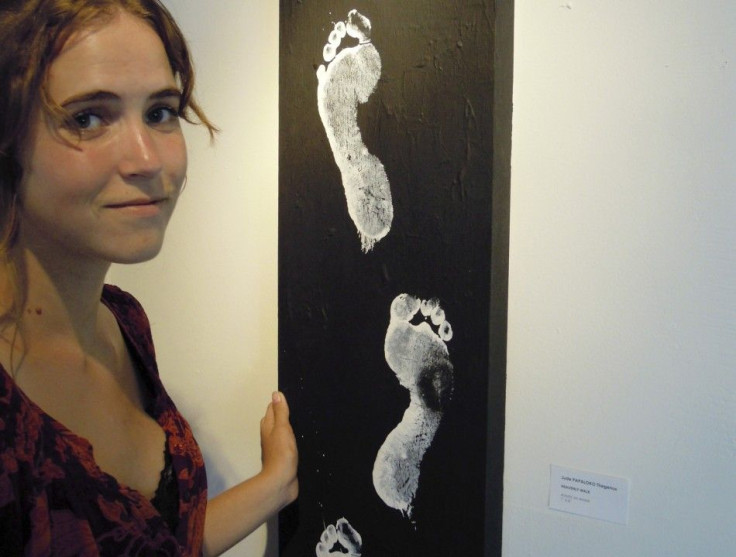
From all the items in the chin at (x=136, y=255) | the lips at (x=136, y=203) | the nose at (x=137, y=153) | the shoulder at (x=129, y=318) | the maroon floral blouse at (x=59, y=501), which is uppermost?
the nose at (x=137, y=153)

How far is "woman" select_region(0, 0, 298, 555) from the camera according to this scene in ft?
2.43

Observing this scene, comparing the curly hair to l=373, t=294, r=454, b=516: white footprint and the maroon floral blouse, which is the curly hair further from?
l=373, t=294, r=454, b=516: white footprint

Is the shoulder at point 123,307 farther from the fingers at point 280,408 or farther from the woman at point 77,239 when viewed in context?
the fingers at point 280,408

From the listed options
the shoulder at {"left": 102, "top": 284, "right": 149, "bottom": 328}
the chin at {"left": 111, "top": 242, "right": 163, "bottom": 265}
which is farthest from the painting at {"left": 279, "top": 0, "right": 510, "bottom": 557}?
the chin at {"left": 111, "top": 242, "right": 163, "bottom": 265}

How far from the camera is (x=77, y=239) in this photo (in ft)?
2.60

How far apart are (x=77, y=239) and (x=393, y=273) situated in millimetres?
478

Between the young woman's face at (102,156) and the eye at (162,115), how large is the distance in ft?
0.03

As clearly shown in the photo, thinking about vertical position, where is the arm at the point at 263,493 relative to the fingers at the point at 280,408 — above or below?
below

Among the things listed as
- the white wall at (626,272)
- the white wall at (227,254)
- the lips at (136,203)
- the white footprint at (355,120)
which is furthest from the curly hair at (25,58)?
the white wall at (626,272)

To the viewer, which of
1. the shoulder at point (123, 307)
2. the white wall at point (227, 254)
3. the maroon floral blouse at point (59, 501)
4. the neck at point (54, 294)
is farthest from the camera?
the white wall at point (227, 254)

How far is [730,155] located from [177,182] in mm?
767

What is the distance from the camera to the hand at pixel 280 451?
1.13 m

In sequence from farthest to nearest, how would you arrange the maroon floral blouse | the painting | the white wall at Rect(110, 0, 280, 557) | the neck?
the white wall at Rect(110, 0, 280, 557) < the painting < the neck < the maroon floral blouse

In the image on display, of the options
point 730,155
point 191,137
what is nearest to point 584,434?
point 730,155
